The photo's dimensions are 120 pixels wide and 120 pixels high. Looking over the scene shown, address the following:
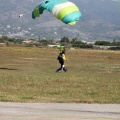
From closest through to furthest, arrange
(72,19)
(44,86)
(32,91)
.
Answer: (32,91) < (44,86) < (72,19)

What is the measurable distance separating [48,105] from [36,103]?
0.51 meters

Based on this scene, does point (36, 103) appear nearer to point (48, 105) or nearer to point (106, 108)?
point (48, 105)

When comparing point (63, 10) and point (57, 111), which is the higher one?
point (63, 10)

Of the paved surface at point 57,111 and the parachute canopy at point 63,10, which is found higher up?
the parachute canopy at point 63,10

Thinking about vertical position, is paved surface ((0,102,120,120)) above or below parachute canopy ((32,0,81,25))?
below

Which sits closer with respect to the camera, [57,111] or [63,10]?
[57,111]

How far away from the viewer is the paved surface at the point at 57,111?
526 inches

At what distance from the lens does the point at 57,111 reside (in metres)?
14.4

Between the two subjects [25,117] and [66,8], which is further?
[66,8]

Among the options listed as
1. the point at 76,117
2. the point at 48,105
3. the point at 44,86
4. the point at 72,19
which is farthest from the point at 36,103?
the point at 72,19

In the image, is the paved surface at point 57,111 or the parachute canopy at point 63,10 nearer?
the paved surface at point 57,111

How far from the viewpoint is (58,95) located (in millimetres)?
18578

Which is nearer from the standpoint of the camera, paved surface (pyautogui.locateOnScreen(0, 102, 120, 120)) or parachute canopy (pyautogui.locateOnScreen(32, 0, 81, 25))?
paved surface (pyautogui.locateOnScreen(0, 102, 120, 120))

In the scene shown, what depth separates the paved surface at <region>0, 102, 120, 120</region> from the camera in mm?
13352
